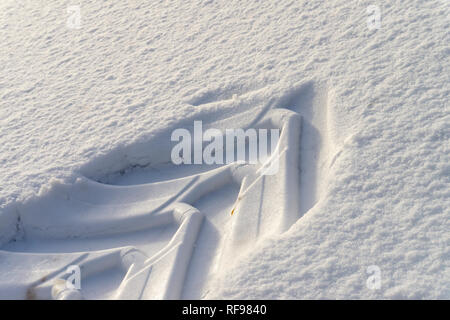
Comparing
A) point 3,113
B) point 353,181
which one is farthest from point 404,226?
point 3,113

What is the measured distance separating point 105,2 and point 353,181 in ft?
4.69

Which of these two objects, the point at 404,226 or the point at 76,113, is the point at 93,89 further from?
the point at 404,226

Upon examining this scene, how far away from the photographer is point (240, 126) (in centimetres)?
149

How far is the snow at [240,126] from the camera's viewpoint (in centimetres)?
108

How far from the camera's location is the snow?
108cm

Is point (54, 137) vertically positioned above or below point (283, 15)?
below

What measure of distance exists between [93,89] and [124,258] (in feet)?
2.30

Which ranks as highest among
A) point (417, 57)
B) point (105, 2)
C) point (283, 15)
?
point (105, 2)

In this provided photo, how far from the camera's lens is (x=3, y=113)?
1.74m

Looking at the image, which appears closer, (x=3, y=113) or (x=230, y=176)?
(x=230, y=176)
